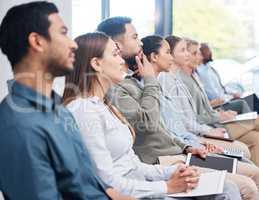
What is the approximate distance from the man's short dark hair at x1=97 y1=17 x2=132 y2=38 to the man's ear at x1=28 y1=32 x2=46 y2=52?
44.0 inches

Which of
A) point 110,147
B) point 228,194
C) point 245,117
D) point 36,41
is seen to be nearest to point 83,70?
point 110,147

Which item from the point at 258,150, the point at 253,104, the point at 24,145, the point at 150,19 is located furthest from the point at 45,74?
the point at 150,19

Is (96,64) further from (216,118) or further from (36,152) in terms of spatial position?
(216,118)

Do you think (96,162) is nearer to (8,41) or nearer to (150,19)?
(8,41)

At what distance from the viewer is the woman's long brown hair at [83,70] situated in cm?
175

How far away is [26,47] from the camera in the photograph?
4.20 feet

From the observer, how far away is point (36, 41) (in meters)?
1.29

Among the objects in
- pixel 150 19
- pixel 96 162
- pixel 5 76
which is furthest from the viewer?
pixel 150 19

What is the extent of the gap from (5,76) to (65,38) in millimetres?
994

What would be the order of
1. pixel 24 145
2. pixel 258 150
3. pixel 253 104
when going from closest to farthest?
pixel 24 145 < pixel 258 150 < pixel 253 104

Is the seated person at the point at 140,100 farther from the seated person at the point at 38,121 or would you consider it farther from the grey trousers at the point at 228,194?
the seated person at the point at 38,121

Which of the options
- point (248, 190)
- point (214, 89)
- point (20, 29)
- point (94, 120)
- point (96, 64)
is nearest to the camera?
point (20, 29)

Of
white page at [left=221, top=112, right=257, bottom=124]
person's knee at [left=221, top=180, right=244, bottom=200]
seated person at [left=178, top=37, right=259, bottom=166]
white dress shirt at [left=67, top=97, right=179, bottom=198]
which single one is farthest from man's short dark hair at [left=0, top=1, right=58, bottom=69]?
white page at [left=221, top=112, right=257, bottom=124]

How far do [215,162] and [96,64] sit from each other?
2.81 feet
